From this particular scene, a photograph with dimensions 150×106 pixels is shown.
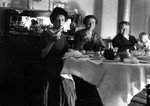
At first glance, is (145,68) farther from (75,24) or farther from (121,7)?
(121,7)

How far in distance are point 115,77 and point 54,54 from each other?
3.21 feet

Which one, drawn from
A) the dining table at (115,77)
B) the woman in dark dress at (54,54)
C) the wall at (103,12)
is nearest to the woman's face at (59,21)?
the woman in dark dress at (54,54)

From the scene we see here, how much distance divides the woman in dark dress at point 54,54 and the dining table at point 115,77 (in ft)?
1.22

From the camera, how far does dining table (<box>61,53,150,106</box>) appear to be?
1.98 m

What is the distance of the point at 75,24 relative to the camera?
14.1 feet

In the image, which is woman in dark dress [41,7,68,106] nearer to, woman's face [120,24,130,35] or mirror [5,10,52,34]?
woman's face [120,24,130,35]

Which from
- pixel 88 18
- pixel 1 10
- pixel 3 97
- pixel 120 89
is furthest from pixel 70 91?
pixel 1 10

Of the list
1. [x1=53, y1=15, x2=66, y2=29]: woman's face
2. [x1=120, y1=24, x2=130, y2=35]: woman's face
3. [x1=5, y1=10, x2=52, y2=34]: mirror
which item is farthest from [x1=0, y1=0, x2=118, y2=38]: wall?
[x1=53, y1=15, x2=66, y2=29]: woman's face

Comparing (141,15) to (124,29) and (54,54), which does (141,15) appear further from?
(54,54)

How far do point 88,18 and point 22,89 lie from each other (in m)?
1.83

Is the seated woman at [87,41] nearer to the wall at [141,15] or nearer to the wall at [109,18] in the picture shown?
the wall at [109,18]

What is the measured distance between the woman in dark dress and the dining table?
37 cm

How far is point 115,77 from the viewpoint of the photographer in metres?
2.03

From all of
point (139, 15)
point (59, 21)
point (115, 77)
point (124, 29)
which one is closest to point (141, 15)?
point (139, 15)
